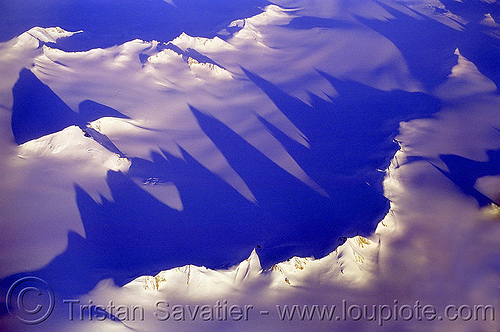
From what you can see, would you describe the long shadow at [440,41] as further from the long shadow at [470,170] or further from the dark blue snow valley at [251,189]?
the long shadow at [470,170]

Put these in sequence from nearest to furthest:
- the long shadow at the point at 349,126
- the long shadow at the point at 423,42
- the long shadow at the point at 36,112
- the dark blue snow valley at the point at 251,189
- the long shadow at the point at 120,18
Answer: the dark blue snow valley at the point at 251,189
the long shadow at the point at 349,126
the long shadow at the point at 36,112
the long shadow at the point at 423,42
the long shadow at the point at 120,18

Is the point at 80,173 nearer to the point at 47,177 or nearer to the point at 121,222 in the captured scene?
the point at 47,177

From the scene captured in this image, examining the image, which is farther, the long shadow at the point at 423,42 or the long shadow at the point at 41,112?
the long shadow at the point at 423,42

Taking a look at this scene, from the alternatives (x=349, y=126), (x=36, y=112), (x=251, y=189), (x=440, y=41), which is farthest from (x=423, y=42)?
(x=36, y=112)

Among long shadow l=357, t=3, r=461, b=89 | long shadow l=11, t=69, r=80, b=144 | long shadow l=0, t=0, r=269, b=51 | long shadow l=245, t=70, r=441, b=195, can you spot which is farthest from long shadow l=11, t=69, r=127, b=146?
long shadow l=357, t=3, r=461, b=89

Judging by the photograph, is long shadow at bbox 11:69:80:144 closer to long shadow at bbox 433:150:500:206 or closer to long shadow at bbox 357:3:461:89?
long shadow at bbox 433:150:500:206

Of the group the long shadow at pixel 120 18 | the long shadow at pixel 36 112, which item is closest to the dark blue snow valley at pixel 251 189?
the long shadow at pixel 36 112

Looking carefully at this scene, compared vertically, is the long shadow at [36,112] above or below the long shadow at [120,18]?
below

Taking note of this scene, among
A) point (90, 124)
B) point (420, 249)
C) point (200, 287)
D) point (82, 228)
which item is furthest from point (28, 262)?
point (420, 249)
